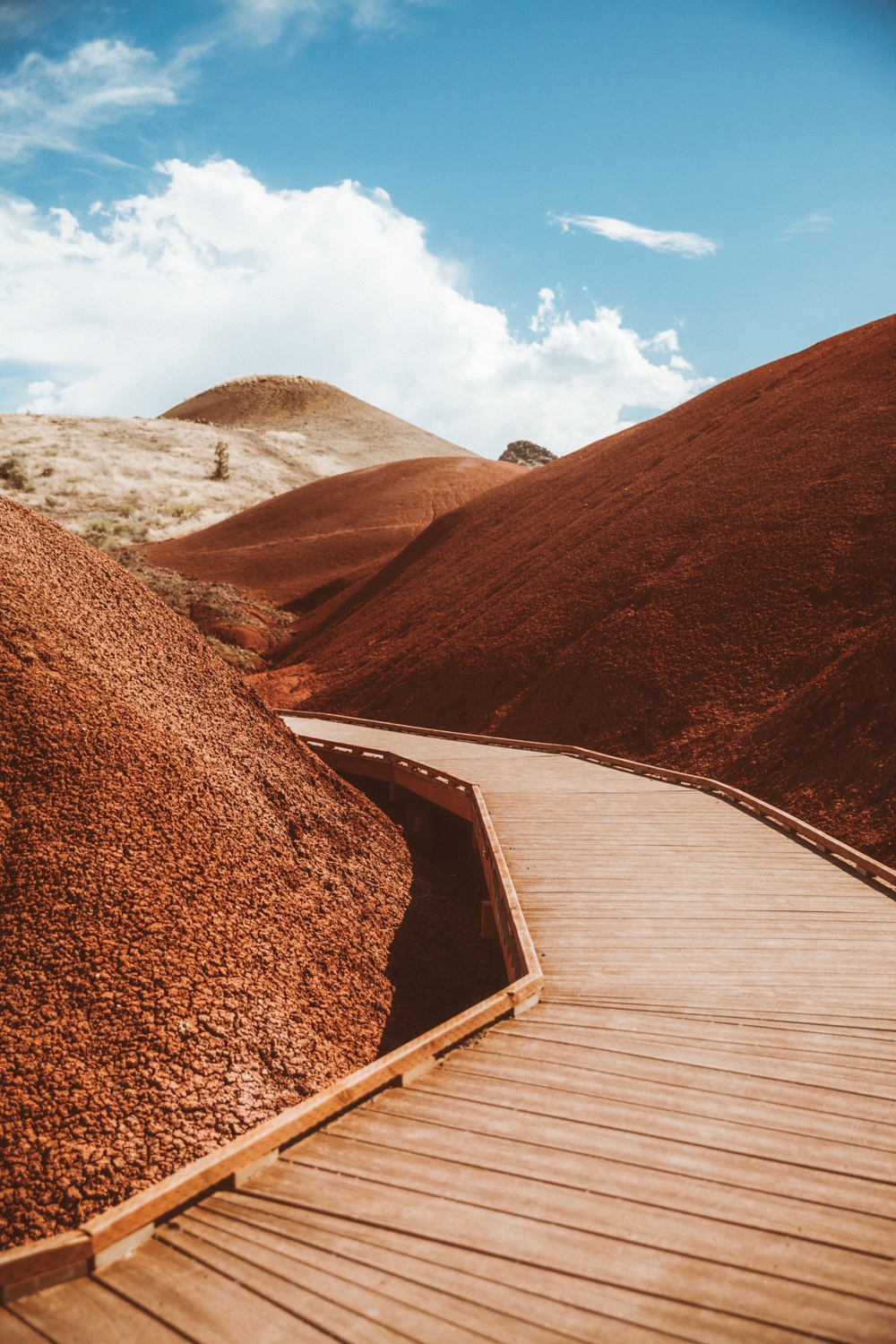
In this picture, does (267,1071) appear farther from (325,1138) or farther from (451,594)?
(451,594)

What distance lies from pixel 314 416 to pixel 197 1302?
4904 inches

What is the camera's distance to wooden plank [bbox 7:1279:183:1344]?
270 cm

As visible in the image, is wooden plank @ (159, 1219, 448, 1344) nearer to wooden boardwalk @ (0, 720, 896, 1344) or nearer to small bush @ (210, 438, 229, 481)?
wooden boardwalk @ (0, 720, 896, 1344)

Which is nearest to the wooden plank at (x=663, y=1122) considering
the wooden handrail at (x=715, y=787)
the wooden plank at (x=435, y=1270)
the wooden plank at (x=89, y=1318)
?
the wooden plank at (x=435, y=1270)

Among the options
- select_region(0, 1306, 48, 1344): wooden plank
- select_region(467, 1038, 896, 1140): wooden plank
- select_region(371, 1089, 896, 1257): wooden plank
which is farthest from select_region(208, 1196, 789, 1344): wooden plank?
select_region(467, 1038, 896, 1140): wooden plank

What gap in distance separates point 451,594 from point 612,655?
34.3 feet

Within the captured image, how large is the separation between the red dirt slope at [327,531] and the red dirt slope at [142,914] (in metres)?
33.0

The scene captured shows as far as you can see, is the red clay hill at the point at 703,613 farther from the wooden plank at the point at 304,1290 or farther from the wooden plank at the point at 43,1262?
the wooden plank at the point at 43,1262

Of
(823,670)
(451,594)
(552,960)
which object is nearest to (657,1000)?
(552,960)

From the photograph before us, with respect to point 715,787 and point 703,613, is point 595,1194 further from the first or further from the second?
point 703,613

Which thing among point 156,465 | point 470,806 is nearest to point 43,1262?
point 470,806

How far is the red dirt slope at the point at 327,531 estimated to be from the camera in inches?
1800

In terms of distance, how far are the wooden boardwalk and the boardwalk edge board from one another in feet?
0.19

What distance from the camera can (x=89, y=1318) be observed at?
9.15 ft
